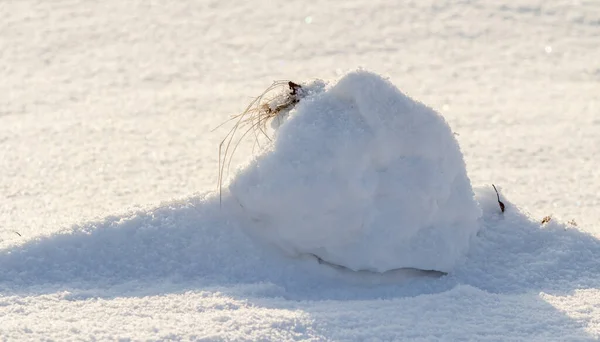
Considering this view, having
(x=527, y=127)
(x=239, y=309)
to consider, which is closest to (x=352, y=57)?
(x=527, y=127)

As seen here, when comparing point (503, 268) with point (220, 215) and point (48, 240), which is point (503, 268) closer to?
point (220, 215)

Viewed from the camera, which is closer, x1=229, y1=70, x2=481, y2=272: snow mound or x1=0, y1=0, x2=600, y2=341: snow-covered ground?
x1=0, y1=0, x2=600, y2=341: snow-covered ground

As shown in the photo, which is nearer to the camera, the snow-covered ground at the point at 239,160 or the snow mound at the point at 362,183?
the snow-covered ground at the point at 239,160

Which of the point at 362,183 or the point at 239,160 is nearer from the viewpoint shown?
the point at 362,183
